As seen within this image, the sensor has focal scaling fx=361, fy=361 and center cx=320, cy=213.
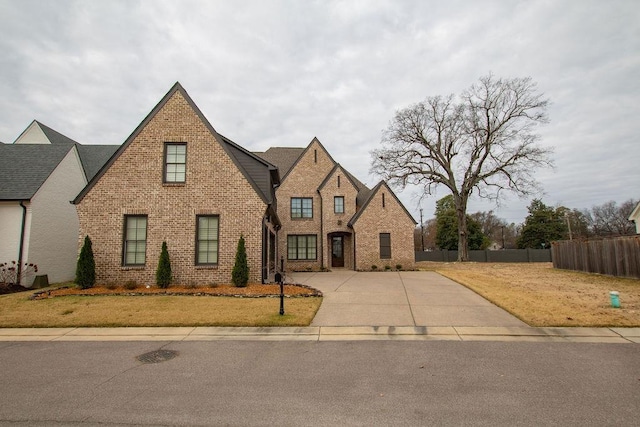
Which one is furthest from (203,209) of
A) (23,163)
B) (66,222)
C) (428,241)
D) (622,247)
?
(428,241)

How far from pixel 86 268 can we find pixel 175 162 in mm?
4926

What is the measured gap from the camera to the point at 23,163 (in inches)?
664

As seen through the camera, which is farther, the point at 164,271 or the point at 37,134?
the point at 37,134

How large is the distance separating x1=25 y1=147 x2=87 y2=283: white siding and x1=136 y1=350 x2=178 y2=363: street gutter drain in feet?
41.5

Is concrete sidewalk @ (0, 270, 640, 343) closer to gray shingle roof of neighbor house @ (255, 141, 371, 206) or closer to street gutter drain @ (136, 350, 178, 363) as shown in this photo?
street gutter drain @ (136, 350, 178, 363)

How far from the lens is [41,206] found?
51.6 feet

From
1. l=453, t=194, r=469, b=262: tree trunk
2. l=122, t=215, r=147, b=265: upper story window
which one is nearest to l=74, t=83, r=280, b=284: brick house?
l=122, t=215, r=147, b=265: upper story window

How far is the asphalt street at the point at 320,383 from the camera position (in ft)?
12.7

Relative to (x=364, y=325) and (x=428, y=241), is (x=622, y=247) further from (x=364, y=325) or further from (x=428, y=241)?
(x=428, y=241)

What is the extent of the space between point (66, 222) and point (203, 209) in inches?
330

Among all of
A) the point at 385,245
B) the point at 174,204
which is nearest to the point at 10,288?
the point at 174,204

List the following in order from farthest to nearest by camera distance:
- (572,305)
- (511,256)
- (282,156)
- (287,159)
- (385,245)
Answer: (511,256), (282,156), (287,159), (385,245), (572,305)

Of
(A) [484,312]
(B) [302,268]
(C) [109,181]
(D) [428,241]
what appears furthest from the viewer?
(D) [428,241]

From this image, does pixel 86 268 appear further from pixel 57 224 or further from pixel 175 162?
pixel 57 224
